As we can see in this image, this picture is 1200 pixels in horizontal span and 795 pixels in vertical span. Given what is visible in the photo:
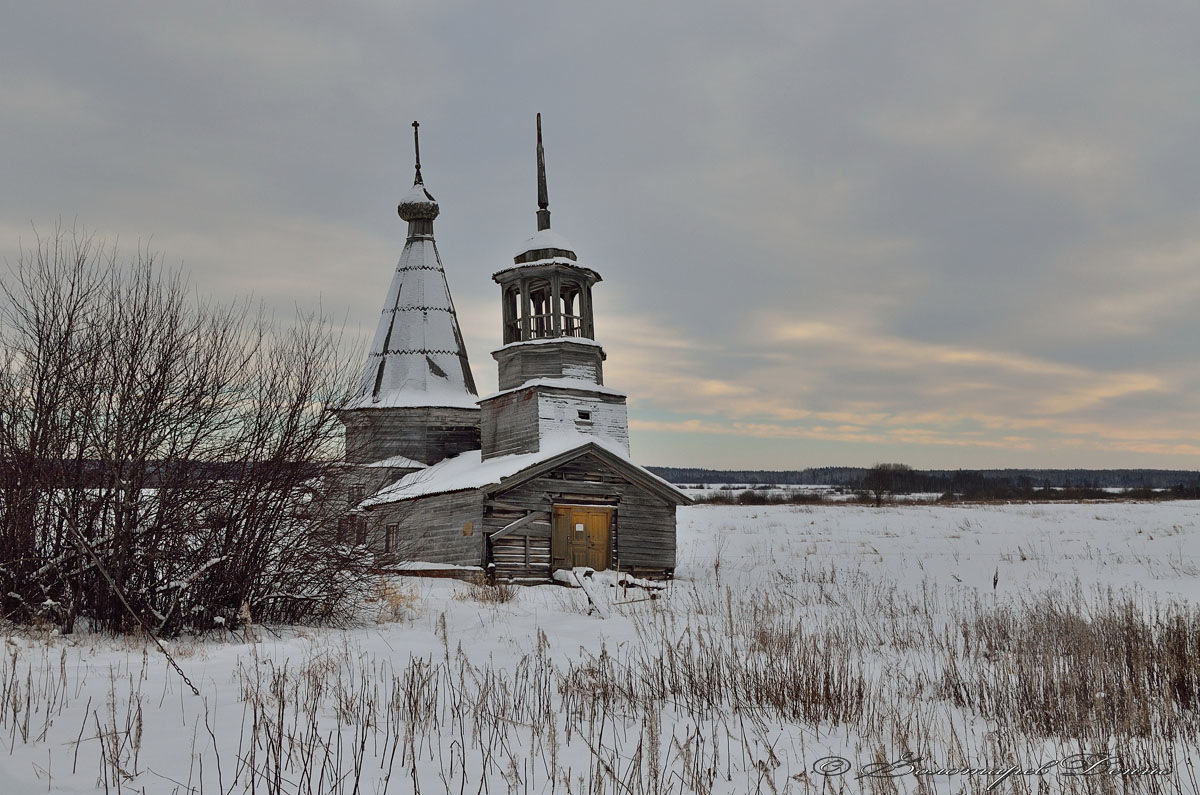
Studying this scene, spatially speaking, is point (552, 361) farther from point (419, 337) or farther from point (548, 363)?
point (419, 337)

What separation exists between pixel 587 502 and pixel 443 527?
3937mm

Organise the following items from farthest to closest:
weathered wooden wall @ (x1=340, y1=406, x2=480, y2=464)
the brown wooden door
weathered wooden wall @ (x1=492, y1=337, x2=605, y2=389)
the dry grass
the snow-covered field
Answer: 1. weathered wooden wall @ (x1=340, y1=406, x2=480, y2=464)
2. weathered wooden wall @ (x1=492, y1=337, x2=605, y2=389)
3. the brown wooden door
4. the dry grass
5. the snow-covered field

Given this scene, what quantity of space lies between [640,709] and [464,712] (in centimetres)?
126

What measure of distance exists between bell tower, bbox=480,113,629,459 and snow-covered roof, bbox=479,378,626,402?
3 cm

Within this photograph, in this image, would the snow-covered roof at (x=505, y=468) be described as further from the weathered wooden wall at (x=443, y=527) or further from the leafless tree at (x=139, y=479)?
A: the leafless tree at (x=139, y=479)

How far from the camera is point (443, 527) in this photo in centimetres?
2403

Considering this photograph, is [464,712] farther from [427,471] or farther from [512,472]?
[427,471]

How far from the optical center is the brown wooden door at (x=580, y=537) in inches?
926

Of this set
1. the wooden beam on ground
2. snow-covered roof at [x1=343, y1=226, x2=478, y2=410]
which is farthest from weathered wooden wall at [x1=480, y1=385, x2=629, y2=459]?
snow-covered roof at [x1=343, y1=226, x2=478, y2=410]

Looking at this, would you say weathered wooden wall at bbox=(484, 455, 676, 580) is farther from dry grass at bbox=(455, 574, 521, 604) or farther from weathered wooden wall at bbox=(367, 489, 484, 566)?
dry grass at bbox=(455, 574, 521, 604)

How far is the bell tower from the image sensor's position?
24.8 meters

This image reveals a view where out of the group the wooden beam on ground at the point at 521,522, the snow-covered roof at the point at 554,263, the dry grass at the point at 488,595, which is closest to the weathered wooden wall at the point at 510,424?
the wooden beam on ground at the point at 521,522

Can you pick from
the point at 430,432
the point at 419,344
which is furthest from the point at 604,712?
the point at 419,344

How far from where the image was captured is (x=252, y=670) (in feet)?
25.1
